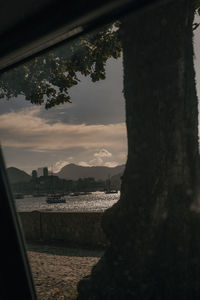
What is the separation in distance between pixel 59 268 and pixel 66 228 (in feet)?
11.1

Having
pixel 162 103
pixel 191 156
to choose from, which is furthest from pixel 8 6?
pixel 191 156

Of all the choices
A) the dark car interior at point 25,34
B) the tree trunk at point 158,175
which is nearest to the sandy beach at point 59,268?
the tree trunk at point 158,175

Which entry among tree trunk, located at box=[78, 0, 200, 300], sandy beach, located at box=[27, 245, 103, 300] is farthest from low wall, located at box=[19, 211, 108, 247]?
→ tree trunk, located at box=[78, 0, 200, 300]

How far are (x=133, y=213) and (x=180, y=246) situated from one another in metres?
0.88

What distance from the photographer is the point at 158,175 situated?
16.9 ft

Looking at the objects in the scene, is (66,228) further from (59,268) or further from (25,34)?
(25,34)

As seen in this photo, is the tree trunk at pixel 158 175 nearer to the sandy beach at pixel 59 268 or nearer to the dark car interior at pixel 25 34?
the sandy beach at pixel 59 268

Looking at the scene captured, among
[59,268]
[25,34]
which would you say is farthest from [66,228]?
[25,34]

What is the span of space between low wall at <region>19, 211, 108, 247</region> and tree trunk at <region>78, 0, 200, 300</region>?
5810 mm

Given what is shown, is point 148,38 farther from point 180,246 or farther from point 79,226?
point 79,226

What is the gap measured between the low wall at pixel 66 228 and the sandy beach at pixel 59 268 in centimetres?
48

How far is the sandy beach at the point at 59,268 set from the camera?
6.45 metres

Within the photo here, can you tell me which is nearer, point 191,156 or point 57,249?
point 191,156

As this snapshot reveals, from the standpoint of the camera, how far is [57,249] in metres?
11.3
